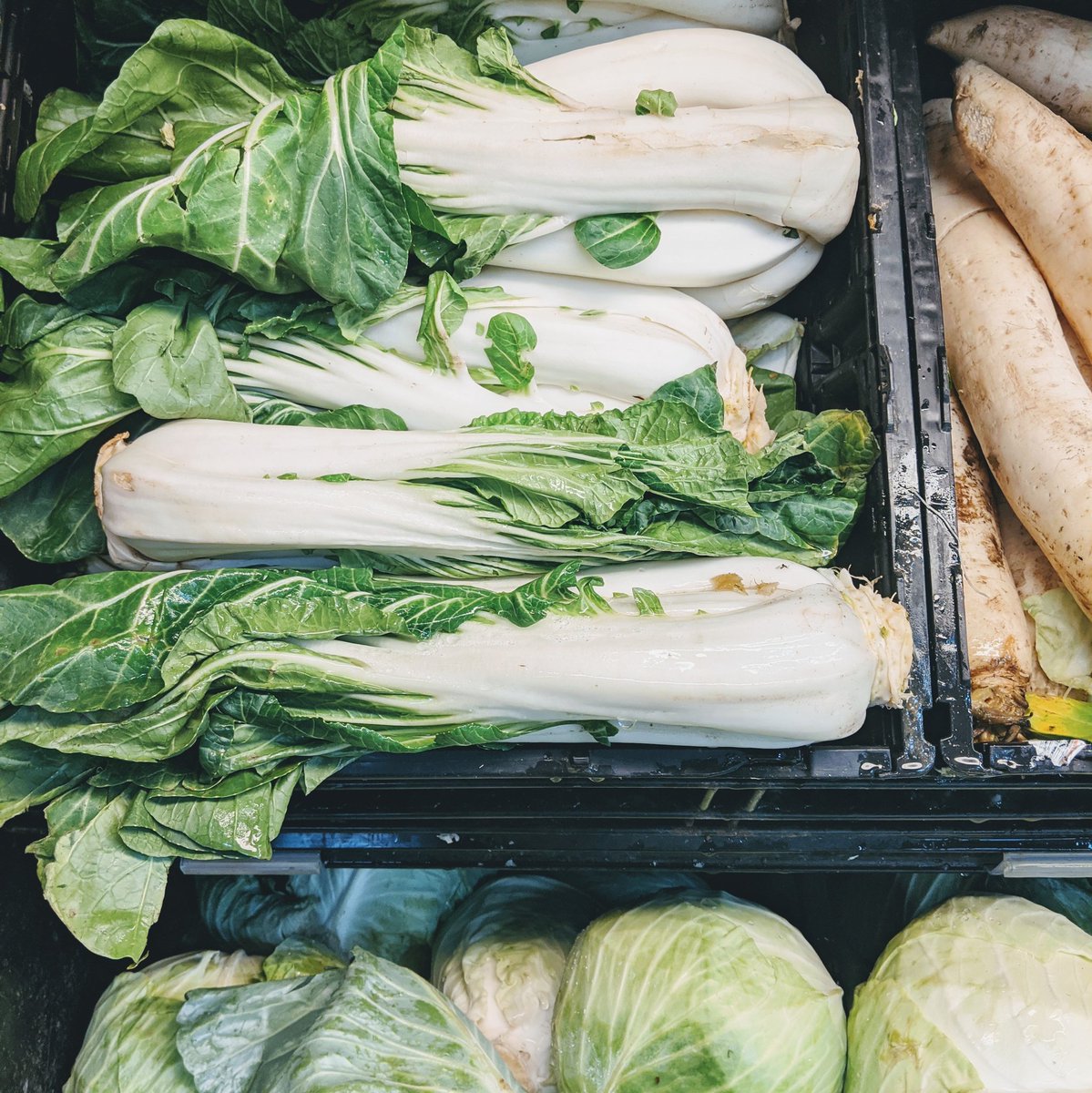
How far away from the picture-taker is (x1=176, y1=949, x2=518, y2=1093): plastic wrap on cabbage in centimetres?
138

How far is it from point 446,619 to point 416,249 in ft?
2.11

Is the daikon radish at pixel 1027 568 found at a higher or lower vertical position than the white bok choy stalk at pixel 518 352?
lower

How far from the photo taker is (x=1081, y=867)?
5.12ft

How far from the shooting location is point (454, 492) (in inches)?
55.9

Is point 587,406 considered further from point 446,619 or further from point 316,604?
point 316,604

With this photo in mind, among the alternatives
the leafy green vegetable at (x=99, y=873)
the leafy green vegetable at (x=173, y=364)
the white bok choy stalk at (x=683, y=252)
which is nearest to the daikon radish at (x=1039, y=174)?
the white bok choy stalk at (x=683, y=252)

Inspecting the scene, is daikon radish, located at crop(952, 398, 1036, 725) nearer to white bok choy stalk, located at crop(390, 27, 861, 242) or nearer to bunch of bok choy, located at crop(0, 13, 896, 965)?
bunch of bok choy, located at crop(0, 13, 896, 965)

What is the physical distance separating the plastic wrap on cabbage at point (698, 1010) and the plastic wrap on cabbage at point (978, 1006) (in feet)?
0.29

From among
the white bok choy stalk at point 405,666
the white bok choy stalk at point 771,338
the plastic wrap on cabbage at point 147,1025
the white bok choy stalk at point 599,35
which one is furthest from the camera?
the white bok choy stalk at point 771,338

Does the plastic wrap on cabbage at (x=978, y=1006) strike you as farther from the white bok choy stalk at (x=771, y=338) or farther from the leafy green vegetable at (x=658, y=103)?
the leafy green vegetable at (x=658, y=103)

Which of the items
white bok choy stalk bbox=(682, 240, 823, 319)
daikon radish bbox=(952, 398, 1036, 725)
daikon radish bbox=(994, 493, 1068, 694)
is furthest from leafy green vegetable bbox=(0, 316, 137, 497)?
daikon radish bbox=(994, 493, 1068, 694)

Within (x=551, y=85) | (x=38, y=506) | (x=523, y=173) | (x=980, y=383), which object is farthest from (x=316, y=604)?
(x=980, y=383)

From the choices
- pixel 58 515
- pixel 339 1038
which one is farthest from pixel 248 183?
pixel 339 1038

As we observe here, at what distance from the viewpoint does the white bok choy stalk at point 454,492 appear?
1.40 metres
